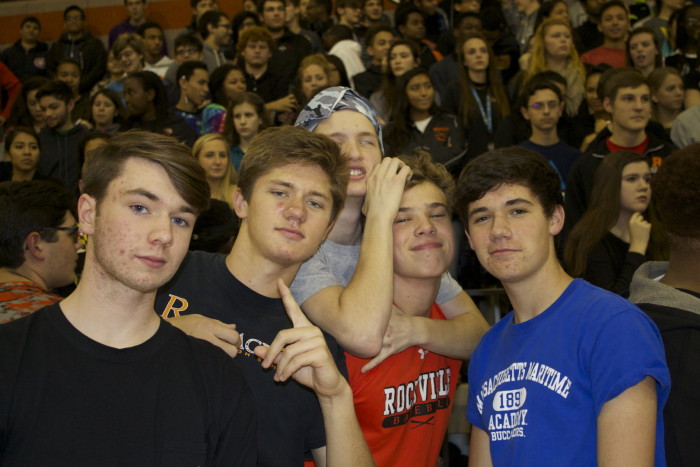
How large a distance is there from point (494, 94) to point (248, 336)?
586 cm

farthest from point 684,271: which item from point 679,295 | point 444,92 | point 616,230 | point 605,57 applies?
point 605,57

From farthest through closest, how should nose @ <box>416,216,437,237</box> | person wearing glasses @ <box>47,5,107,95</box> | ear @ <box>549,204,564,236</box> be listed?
1. person wearing glasses @ <box>47,5,107,95</box>
2. nose @ <box>416,216,437,237</box>
3. ear @ <box>549,204,564,236</box>

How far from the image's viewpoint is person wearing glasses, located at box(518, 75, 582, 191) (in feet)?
23.9

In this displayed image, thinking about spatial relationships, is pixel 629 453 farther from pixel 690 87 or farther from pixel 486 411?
pixel 690 87

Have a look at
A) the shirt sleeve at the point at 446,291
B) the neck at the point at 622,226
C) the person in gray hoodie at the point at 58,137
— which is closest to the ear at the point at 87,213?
the shirt sleeve at the point at 446,291

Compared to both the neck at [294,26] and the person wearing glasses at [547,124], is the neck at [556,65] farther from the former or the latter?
the neck at [294,26]

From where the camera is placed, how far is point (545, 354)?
2703 mm

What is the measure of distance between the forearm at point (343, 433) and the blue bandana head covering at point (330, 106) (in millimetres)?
1376

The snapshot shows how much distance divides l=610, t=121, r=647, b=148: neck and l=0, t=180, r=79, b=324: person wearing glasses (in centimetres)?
451

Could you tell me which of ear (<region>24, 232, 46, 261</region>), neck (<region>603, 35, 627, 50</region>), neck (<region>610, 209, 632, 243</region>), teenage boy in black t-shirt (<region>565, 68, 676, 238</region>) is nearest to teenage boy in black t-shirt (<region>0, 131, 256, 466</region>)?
ear (<region>24, 232, 46, 261</region>)

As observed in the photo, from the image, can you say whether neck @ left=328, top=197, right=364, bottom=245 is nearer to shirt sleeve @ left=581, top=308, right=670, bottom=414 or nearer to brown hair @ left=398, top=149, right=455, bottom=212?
brown hair @ left=398, top=149, right=455, bottom=212

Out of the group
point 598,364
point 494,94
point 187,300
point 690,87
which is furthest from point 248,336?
point 690,87

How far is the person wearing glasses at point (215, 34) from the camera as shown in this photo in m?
10.5

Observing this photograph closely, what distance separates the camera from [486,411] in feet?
9.53
